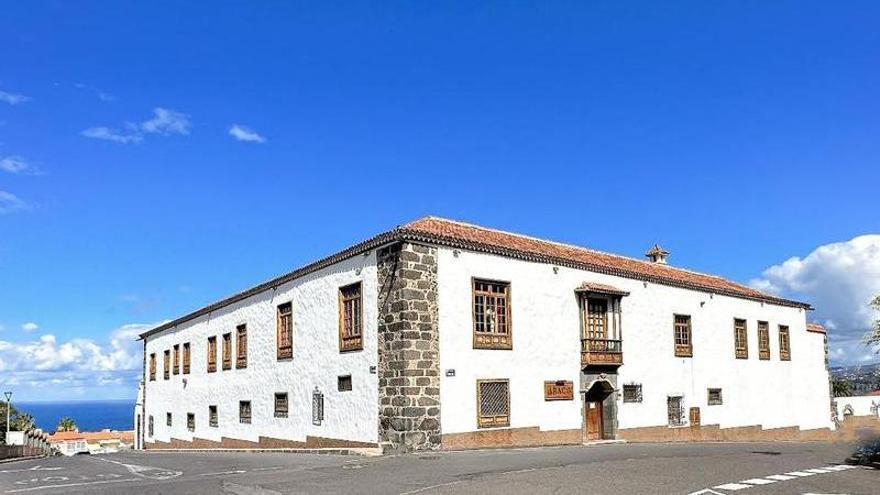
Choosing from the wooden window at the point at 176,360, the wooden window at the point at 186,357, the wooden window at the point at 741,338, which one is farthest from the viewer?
the wooden window at the point at 176,360

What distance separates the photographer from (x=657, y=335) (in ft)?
102

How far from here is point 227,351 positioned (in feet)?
117

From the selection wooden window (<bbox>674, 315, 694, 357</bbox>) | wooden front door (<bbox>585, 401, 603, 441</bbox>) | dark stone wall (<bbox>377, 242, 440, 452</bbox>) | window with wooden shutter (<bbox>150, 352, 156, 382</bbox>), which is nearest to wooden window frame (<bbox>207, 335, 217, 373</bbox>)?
window with wooden shutter (<bbox>150, 352, 156, 382</bbox>)

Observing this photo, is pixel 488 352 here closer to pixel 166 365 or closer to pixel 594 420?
pixel 594 420

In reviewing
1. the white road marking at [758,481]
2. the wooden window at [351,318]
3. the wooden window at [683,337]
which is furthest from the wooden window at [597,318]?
the white road marking at [758,481]

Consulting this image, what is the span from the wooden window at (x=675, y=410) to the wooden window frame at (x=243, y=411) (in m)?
17.2

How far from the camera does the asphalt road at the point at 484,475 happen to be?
46.4ft

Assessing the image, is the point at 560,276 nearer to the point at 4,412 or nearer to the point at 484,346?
the point at 484,346

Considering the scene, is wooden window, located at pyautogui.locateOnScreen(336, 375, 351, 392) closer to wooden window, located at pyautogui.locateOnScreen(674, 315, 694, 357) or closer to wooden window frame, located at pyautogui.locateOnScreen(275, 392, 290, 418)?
wooden window frame, located at pyautogui.locateOnScreen(275, 392, 290, 418)

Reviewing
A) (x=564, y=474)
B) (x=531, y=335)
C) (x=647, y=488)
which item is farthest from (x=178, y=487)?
(x=531, y=335)

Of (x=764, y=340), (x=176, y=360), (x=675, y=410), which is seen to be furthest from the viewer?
(x=176, y=360)

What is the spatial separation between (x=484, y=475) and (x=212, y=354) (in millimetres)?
25134

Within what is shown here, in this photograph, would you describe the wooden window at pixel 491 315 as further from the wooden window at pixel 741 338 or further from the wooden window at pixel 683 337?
the wooden window at pixel 741 338

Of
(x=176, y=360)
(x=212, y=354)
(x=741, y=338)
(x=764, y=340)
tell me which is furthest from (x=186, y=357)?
(x=764, y=340)
